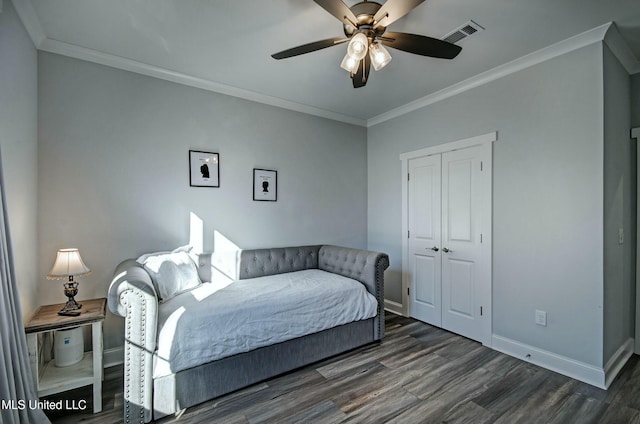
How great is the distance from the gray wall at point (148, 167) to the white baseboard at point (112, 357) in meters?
0.07

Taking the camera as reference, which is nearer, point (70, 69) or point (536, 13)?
point (536, 13)

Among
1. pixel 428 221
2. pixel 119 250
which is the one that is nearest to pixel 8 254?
pixel 119 250

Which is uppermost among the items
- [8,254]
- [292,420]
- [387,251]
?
[8,254]

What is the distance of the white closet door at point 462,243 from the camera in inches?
123

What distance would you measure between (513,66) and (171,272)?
3573mm

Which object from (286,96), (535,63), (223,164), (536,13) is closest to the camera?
(536,13)

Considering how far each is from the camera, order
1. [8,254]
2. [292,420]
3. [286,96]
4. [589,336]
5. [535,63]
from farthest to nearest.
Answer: [286,96] → [535,63] → [589,336] → [292,420] → [8,254]

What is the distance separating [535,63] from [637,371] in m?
2.77

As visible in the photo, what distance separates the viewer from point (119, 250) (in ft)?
8.82

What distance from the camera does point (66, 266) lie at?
82.3 inches

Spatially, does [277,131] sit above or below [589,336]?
above

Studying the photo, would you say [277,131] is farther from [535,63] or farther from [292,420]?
[292,420]

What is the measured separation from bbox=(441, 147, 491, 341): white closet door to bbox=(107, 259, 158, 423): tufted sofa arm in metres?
2.93

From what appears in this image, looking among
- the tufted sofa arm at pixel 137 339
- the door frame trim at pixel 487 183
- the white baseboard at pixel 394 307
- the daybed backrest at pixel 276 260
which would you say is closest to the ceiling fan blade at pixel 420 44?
the door frame trim at pixel 487 183
